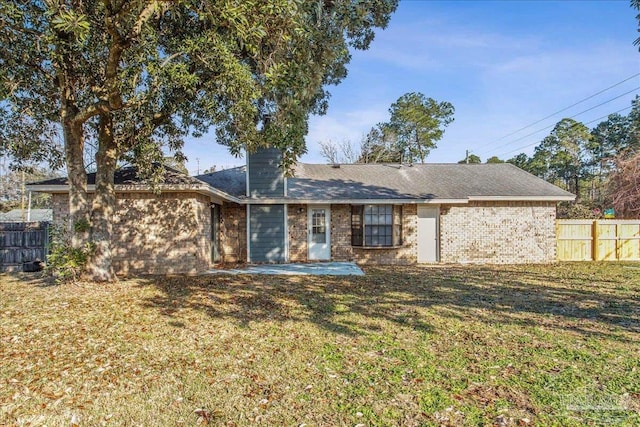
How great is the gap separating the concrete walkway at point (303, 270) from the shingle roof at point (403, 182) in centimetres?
237

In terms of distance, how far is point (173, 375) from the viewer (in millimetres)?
3766

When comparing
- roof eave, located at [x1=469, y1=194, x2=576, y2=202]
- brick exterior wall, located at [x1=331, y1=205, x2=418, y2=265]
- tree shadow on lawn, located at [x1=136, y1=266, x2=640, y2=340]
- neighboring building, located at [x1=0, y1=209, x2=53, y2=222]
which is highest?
roof eave, located at [x1=469, y1=194, x2=576, y2=202]

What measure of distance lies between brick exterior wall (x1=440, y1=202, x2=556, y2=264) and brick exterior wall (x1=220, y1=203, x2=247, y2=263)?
7.25m

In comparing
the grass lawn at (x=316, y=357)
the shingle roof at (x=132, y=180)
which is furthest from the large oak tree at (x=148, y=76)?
the grass lawn at (x=316, y=357)

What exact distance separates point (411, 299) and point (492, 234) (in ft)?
24.6

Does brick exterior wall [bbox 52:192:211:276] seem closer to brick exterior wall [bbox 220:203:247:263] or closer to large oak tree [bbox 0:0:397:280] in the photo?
large oak tree [bbox 0:0:397:280]

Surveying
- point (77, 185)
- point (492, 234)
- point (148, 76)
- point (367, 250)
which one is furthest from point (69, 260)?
point (492, 234)

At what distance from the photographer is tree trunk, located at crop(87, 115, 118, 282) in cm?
834

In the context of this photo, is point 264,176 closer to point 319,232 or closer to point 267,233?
point 267,233

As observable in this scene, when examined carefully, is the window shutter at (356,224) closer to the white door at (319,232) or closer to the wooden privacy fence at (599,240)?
the white door at (319,232)

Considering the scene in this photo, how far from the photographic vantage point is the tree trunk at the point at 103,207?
27.3ft

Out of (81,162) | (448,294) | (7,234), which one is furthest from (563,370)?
(7,234)

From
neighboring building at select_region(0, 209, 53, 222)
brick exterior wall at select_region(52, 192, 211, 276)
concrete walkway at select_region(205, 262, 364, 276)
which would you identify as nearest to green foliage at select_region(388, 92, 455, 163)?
concrete walkway at select_region(205, 262, 364, 276)

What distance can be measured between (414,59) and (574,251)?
9.42m
